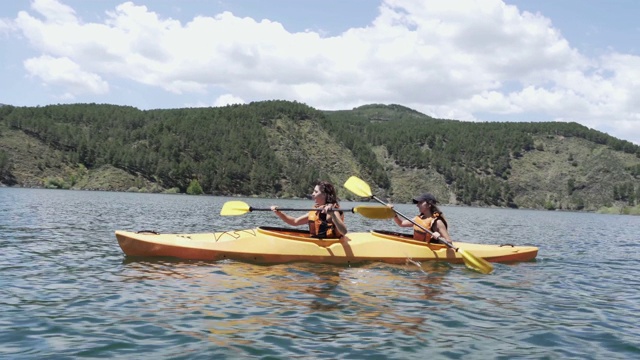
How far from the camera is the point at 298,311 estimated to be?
8328 mm

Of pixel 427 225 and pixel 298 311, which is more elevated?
pixel 427 225

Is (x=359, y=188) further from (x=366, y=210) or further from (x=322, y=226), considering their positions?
(x=322, y=226)

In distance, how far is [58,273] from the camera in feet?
35.1

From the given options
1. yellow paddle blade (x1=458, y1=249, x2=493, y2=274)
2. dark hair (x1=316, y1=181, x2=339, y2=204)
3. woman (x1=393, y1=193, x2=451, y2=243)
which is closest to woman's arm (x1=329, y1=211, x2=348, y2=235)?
dark hair (x1=316, y1=181, x2=339, y2=204)

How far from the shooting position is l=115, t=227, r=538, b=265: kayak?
12.8 metres

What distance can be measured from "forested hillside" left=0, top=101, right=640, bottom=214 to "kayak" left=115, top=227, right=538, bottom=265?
10451 cm

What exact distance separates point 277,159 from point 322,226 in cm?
13266

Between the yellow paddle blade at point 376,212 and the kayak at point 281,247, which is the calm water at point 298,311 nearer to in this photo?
the kayak at point 281,247

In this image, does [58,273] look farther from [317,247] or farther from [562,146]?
[562,146]

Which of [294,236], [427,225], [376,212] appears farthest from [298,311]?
[427,225]

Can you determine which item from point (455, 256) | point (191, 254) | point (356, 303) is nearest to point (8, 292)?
point (191, 254)

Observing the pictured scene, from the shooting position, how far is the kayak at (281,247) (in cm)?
1275

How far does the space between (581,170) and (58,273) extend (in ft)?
607

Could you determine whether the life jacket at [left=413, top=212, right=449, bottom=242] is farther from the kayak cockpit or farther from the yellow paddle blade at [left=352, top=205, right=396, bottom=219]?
the kayak cockpit
